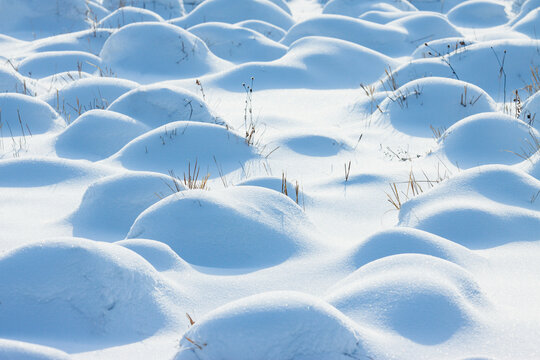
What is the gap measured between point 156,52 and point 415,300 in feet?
15.4

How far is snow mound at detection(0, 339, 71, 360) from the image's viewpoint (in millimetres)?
1544

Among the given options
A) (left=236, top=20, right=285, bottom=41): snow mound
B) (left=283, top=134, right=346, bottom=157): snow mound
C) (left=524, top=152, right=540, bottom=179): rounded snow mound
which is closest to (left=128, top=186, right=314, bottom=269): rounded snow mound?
(left=283, top=134, right=346, bottom=157): snow mound

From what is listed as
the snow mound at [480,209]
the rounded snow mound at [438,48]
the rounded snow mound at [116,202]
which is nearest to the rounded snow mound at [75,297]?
the rounded snow mound at [116,202]

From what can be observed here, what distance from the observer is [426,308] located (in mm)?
1861

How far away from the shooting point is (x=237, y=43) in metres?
6.72

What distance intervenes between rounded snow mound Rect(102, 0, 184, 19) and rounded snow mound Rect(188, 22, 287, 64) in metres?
1.81

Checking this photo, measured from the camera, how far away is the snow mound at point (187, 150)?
362cm

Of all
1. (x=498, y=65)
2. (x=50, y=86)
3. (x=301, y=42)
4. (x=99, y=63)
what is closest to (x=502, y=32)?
(x=498, y=65)

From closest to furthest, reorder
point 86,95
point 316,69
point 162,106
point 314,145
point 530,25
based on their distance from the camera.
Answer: point 314,145
point 162,106
point 86,95
point 316,69
point 530,25

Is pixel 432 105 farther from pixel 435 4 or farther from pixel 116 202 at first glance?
pixel 435 4

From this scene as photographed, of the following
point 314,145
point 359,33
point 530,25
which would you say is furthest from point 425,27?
point 314,145

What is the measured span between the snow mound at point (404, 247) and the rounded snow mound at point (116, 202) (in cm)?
101

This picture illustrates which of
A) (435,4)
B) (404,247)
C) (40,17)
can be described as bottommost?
(40,17)

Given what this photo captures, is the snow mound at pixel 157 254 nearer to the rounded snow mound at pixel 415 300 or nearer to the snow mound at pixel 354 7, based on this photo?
the rounded snow mound at pixel 415 300
